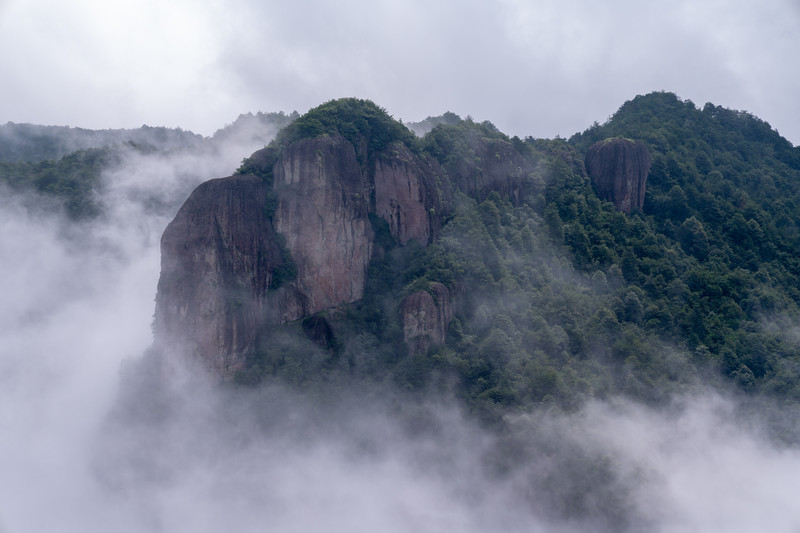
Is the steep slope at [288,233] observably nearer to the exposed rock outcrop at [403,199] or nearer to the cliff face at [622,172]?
the exposed rock outcrop at [403,199]

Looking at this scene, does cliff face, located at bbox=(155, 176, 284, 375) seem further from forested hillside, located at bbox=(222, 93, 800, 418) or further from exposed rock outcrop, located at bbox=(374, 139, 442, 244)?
exposed rock outcrop, located at bbox=(374, 139, 442, 244)

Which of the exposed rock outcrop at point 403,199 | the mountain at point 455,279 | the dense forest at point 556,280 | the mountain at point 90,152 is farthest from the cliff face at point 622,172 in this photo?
the mountain at point 90,152

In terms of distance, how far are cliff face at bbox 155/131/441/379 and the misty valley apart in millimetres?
164

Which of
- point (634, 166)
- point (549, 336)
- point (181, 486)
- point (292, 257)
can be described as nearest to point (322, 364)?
point (292, 257)

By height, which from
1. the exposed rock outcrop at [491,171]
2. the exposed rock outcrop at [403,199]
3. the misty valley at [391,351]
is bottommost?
the misty valley at [391,351]

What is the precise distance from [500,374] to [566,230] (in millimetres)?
18849

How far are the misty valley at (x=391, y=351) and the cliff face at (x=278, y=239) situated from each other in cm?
16

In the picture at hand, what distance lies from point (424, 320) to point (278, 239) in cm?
1088

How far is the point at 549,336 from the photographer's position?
50531 millimetres

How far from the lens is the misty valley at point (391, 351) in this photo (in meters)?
45.3

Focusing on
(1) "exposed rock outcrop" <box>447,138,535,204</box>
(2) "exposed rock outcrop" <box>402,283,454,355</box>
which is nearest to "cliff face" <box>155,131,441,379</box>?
(2) "exposed rock outcrop" <box>402,283,454,355</box>

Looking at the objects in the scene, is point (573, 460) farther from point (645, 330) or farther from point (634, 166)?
point (634, 166)

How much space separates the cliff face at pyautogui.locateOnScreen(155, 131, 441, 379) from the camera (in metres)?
A: 47.8

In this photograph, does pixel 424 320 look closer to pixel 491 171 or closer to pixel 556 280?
pixel 556 280
